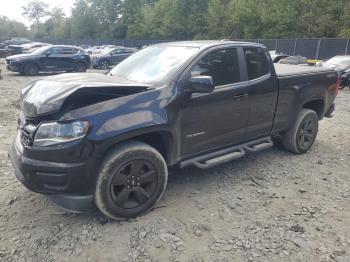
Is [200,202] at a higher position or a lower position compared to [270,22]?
lower

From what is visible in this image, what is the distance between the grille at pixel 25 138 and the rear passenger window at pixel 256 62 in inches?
109

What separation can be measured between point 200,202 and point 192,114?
105 centimetres

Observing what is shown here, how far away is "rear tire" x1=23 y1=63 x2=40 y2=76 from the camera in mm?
15220

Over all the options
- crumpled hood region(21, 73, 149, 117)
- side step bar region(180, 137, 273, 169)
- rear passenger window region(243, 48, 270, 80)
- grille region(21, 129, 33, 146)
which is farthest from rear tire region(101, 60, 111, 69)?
grille region(21, 129, 33, 146)

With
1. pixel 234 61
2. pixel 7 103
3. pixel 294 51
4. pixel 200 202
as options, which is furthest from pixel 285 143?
pixel 294 51

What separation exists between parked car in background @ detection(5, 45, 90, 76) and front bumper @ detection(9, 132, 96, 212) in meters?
13.6

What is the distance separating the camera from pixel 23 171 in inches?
119

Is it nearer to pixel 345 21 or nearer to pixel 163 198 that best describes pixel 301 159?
pixel 163 198

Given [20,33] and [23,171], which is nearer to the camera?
[23,171]

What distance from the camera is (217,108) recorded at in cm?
391

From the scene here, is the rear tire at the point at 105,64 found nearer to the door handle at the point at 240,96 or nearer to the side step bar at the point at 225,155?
the side step bar at the point at 225,155

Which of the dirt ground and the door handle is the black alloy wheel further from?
the door handle

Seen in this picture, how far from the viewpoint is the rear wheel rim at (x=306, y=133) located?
5.34 m

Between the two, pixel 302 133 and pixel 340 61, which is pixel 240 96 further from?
pixel 340 61
